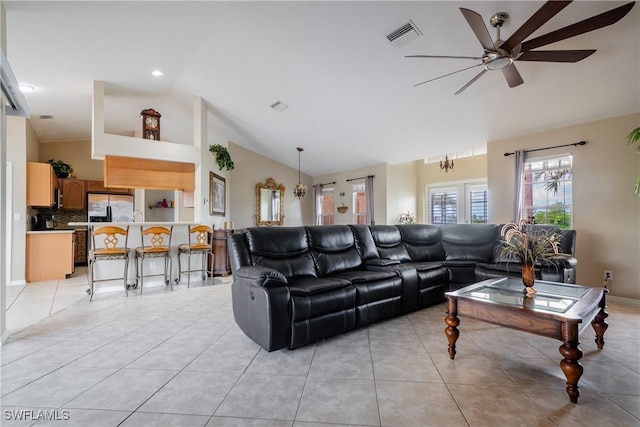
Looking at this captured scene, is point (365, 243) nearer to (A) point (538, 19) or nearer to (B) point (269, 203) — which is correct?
(A) point (538, 19)

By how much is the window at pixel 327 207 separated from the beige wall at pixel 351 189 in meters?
0.20

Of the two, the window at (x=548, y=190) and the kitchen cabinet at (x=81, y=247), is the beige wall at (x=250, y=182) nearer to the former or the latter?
the kitchen cabinet at (x=81, y=247)

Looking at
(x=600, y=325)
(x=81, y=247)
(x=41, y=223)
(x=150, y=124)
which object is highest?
(x=150, y=124)

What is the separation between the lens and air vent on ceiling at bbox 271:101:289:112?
16.7 feet

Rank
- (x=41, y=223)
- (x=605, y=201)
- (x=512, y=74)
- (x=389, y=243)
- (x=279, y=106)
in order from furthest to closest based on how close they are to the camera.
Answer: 1. (x=41, y=223)
2. (x=279, y=106)
3. (x=389, y=243)
4. (x=605, y=201)
5. (x=512, y=74)

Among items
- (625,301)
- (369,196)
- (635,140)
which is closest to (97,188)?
(369,196)

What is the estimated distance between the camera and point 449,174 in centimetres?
742

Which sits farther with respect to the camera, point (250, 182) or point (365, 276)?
point (250, 182)

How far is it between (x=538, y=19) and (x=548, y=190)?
3551mm

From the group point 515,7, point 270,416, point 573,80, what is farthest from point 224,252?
point 573,80

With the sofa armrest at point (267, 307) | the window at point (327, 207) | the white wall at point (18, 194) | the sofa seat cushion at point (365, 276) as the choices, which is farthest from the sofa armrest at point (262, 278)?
the window at point (327, 207)

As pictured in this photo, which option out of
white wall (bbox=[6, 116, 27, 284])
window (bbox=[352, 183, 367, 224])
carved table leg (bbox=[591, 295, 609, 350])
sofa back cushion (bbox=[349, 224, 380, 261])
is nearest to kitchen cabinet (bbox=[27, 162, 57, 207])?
white wall (bbox=[6, 116, 27, 284])

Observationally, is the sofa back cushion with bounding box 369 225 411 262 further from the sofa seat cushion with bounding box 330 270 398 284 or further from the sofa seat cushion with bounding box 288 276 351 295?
the sofa seat cushion with bounding box 288 276 351 295

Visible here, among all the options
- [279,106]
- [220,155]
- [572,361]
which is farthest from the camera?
[220,155]
